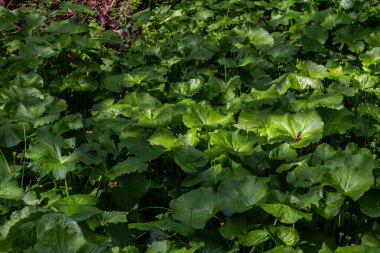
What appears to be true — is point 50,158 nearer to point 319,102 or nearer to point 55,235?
point 55,235

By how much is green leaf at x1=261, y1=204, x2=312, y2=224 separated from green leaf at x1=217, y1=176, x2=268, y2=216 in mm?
54

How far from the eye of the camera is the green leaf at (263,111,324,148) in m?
2.25

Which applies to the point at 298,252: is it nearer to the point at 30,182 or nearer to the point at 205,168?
the point at 205,168

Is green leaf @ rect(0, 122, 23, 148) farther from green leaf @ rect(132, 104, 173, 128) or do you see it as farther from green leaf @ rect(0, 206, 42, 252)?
green leaf @ rect(0, 206, 42, 252)

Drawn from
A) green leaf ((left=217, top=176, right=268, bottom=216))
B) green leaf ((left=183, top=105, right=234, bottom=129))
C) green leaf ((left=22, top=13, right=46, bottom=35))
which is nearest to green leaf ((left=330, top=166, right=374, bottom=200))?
A: green leaf ((left=217, top=176, right=268, bottom=216))

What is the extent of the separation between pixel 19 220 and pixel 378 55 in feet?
7.61

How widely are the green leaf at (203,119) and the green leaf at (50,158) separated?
0.55 meters

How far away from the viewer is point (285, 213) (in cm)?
179

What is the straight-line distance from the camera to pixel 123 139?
236cm

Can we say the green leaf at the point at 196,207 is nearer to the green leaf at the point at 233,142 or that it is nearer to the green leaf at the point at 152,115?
the green leaf at the point at 233,142

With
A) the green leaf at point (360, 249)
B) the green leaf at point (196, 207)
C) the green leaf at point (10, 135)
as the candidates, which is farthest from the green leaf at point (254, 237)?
the green leaf at point (10, 135)

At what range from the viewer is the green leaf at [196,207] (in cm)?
182

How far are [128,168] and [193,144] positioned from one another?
385mm

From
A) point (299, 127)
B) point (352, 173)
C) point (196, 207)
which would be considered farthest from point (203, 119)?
point (352, 173)
